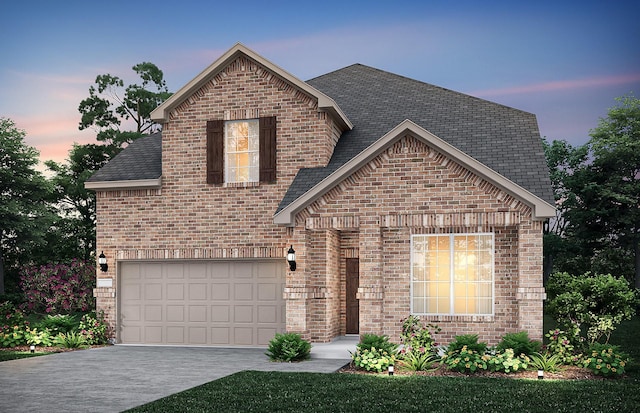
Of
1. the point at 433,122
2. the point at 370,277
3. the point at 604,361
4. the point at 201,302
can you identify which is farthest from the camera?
the point at 433,122

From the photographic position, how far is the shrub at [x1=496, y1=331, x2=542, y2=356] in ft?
44.5

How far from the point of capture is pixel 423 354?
44.4 ft

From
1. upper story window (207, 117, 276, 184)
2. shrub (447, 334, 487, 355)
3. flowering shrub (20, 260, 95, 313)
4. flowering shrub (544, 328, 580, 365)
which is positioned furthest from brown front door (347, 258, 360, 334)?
flowering shrub (20, 260, 95, 313)

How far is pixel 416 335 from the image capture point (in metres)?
14.6

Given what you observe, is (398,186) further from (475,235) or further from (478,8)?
(478,8)

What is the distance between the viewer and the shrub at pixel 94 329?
18.6 m

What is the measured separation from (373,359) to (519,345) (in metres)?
2.89

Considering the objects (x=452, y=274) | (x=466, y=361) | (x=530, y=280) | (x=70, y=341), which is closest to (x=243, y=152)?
(x=452, y=274)

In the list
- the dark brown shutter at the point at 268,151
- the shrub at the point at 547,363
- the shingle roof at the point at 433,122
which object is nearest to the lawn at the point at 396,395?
the shrub at the point at 547,363

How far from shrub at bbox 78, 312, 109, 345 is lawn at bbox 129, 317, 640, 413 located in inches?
296

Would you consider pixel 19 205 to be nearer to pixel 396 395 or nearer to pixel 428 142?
pixel 428 142

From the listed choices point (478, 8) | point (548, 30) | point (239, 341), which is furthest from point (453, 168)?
point (548, 30)

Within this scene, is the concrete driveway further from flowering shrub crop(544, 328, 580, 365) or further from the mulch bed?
flowering shrub crop(544, 328, 580, 365)

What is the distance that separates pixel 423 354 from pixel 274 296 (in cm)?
566
